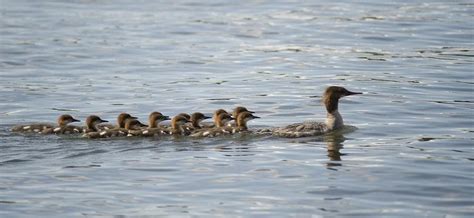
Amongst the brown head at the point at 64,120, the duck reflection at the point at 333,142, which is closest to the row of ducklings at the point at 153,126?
the brown head at the point at 64,120

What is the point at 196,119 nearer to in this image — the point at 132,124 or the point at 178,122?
the point at 178,122

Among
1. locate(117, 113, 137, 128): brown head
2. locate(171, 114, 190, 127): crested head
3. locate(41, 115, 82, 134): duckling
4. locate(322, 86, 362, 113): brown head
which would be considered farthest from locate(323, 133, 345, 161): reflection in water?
locate(41, 115, 82, 134): duckling

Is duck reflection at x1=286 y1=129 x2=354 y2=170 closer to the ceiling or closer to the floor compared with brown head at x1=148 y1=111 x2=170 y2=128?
closer to the floor

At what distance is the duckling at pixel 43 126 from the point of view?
1541 centimetres

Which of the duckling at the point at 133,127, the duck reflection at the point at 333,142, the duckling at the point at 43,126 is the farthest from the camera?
the duckling at the point at 43,126

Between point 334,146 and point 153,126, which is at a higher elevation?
point 153,126

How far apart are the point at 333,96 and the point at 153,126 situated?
7.19 feet

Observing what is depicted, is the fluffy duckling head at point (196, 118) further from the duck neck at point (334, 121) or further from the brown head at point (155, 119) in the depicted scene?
the duck neck at point (334, 121)

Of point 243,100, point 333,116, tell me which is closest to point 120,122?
point 333,116

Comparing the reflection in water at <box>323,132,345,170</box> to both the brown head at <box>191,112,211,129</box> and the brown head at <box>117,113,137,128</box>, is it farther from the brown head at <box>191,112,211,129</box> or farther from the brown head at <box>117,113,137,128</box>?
the brown head at <box>117,113,137,128</box>

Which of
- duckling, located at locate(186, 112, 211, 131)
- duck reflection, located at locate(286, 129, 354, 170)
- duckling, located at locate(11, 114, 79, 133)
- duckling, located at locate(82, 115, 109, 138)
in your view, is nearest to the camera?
duck reflection, located at locate(286, 129, 354, 170)

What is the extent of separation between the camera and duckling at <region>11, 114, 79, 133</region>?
15.4 m

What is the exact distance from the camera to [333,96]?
16.0 meters

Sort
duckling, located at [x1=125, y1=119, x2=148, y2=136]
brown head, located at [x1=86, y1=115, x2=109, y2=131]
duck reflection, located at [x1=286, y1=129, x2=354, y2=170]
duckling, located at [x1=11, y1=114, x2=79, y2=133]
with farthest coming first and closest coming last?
1. brown head, located at [x1=86, y1=115, x2=109, y2=131]
2. duckling, located at [x1=11, y1=114, x2=79, y2=133]
3. duckling, located at [x1=125, y1=119, x2=148, y2=136]
4. duck reflection, located at [x1=286, y1=129, x2=354, y2=170]
